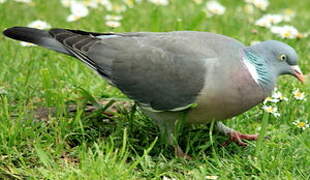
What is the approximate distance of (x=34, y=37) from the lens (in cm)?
399

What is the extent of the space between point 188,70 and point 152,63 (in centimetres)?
23

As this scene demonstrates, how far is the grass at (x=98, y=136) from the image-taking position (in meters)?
3.43

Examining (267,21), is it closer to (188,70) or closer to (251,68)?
(251,68)

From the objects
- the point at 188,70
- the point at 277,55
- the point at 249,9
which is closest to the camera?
the point at 188,70

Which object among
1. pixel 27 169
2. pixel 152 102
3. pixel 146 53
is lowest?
pixel 27 169

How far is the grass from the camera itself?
3.43 m

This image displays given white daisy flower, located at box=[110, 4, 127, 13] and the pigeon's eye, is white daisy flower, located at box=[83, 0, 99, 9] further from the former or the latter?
the pigeon's eye

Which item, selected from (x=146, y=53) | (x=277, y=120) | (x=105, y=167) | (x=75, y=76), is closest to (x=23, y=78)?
(x=75, y=76)

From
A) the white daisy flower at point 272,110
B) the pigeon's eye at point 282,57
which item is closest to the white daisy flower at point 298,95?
the white daisy flower at point 272,110

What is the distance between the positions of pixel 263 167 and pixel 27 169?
1.30m

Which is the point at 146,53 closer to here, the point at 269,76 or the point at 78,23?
the point at 269,76

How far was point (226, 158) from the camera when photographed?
370cm

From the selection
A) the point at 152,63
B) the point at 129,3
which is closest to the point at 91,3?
the point at 129,3

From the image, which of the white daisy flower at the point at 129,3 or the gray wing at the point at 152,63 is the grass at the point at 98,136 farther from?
the white daisy flower at the point at 129,3
